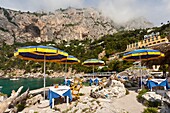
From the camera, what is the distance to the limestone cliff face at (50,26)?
97938 mm

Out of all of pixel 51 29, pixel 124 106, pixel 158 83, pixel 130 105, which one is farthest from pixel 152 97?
pixel 51 29

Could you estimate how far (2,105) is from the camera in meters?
6.32

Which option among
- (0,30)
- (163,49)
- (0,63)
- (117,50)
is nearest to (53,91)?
(163,49)

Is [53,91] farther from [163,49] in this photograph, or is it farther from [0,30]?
[0,30]

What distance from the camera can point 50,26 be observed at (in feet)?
355

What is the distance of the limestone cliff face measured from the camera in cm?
9794

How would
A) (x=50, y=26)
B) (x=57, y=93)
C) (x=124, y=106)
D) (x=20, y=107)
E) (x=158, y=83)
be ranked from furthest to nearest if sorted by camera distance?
1. (x=50, y=26)
2. (x=158, y=83)
3. (x=20, y=107)
4. (x=57, y=93)
5. (x=124, y=106)

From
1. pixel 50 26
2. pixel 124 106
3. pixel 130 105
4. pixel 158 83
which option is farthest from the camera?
pixel 50 26

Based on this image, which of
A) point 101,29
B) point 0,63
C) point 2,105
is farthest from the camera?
point 101,29

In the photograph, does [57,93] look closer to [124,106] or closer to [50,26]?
[124,106]

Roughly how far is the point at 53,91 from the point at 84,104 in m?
1.49

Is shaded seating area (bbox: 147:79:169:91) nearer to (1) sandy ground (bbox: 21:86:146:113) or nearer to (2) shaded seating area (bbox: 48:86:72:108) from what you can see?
(1) sandy ground (bbox: 21:86:146:113)

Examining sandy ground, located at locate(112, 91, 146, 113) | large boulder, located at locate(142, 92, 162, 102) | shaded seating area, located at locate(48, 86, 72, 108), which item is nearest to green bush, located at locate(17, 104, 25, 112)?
shaded seating area, located at locate(48, 86, 72, 108)

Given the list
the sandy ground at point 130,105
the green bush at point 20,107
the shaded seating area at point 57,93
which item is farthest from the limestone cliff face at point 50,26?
the sandy ground at point 130,105
